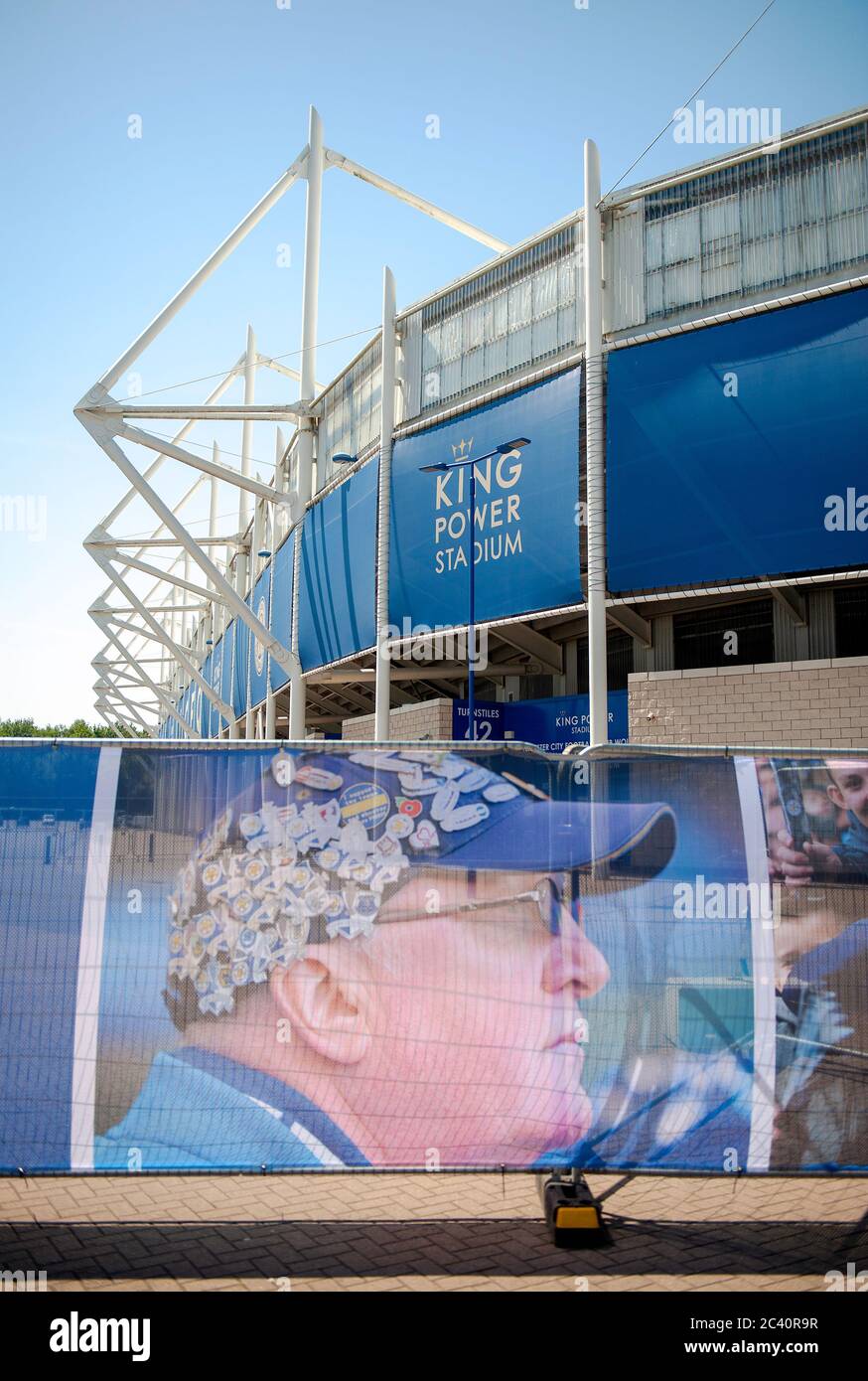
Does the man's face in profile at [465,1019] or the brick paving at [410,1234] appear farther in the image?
the man's face in profile at [465,1019]

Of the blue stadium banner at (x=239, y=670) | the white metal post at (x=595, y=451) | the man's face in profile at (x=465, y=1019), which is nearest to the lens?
the man's face in profile at (x=465, y=1019)

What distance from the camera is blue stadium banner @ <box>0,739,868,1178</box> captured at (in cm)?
471

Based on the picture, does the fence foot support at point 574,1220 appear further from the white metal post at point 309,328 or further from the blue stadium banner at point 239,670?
the blue stadium banner at point 239,670

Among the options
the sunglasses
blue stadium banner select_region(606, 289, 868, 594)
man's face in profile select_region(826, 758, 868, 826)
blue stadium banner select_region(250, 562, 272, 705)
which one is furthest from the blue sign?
the sunglasses

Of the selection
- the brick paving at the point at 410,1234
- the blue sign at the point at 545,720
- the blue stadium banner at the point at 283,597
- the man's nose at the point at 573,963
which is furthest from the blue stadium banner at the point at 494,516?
the man's nose at the point at 573,963

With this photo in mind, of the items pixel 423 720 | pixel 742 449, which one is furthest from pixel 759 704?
pixel 423 720

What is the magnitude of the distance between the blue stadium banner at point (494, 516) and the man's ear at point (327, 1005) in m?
16.0

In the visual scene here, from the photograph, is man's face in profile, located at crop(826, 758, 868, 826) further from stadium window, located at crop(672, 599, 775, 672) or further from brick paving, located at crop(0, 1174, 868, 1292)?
stadium window, located at crop(672, 599, 775, 672)

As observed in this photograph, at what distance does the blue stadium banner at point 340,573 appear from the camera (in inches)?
1035

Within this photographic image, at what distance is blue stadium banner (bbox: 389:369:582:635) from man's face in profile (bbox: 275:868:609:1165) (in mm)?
15709

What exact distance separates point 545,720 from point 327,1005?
19244 millimetres

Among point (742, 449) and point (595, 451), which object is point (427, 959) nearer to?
point (742, 449)

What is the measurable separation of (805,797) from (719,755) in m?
0.47
